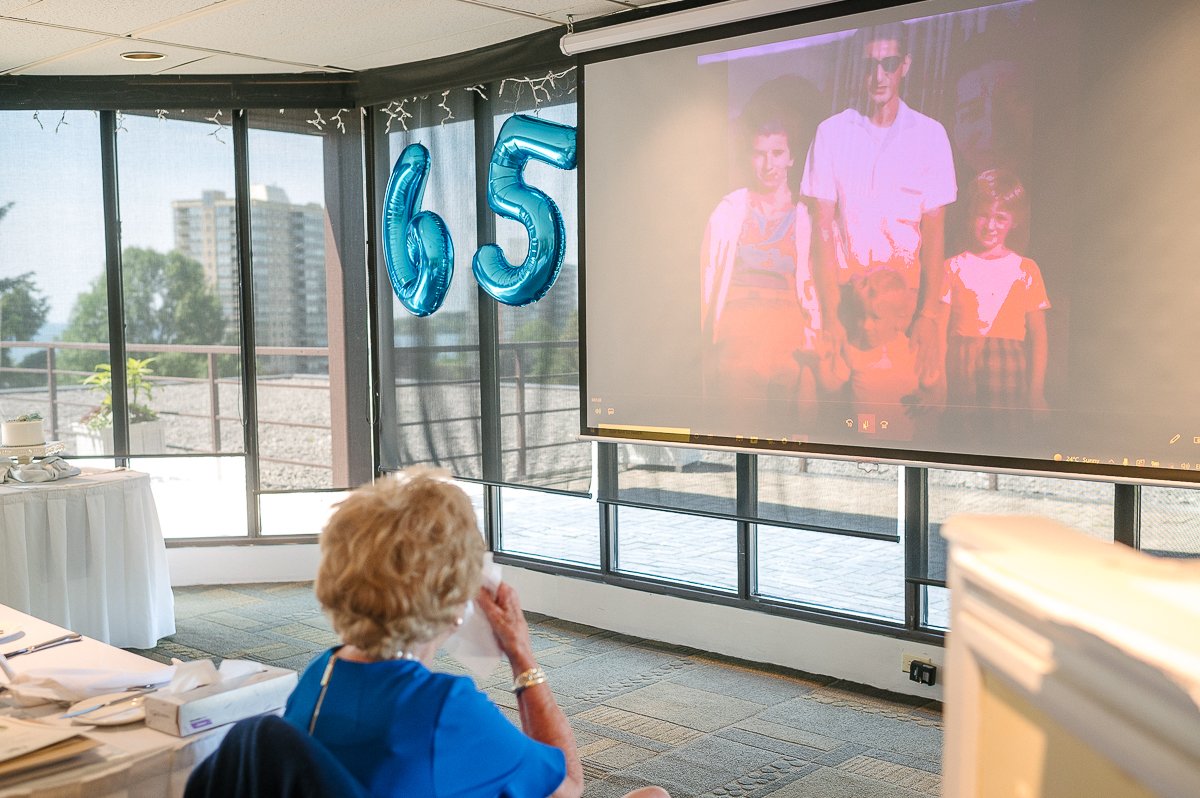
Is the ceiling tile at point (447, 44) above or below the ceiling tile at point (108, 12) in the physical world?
above

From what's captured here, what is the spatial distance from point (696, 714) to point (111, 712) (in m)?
2.40

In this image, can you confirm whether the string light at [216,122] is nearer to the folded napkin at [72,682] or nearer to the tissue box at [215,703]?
the folded napkin at [72,682]

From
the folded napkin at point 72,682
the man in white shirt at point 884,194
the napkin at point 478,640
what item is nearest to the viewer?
the napkin at point 478,640

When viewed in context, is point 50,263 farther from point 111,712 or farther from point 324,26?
point 111,712

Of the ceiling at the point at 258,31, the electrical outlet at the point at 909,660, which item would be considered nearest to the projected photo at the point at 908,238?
the ceiling at the point at 258,31

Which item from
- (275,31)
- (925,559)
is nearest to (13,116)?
(275,31)

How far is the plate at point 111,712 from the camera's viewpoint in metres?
1.96

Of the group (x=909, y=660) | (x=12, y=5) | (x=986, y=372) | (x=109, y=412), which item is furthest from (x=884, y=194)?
(x=109, y=412)

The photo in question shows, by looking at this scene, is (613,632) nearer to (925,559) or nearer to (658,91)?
(925,559)

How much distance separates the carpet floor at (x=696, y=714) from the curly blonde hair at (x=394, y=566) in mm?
1907

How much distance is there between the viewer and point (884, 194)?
3.81 m

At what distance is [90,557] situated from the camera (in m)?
4.60

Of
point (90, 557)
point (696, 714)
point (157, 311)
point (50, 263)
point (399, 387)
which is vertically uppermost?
point (50, 263)

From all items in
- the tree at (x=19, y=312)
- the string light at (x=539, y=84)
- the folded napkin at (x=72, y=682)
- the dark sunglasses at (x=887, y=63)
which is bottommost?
the folded napkin at (x=72, y=682)
